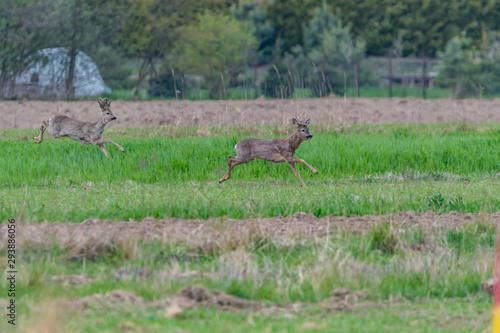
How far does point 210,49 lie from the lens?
46750 millimetres

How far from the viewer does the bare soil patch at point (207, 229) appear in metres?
8.78

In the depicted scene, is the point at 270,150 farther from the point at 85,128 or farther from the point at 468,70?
the point at 468,70

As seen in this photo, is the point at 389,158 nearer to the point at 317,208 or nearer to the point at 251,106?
the point at 317,208

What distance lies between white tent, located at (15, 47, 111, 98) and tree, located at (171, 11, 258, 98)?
508 cm

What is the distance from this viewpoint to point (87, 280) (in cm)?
771

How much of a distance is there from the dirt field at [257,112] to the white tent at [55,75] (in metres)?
6.39

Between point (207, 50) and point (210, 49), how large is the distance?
0.86 feet

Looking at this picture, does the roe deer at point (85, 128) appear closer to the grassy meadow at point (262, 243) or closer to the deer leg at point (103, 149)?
the deer leg at point (103, 149)

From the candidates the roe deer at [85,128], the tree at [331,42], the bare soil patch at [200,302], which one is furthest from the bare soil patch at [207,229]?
the tree at [331,42]

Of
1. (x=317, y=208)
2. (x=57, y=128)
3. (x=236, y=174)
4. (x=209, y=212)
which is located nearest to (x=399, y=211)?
(x=317, y=208)

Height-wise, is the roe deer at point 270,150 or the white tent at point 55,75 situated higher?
the white tent at point 55,75

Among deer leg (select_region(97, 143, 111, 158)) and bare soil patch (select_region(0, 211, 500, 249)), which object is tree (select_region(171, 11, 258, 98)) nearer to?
deer leg (select_region(97, 143, 111, 158))

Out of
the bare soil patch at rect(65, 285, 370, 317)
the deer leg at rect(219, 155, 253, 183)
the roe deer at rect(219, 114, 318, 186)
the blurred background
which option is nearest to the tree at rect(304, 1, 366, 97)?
the blurred background

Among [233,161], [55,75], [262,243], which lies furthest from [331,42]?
[262,243]
